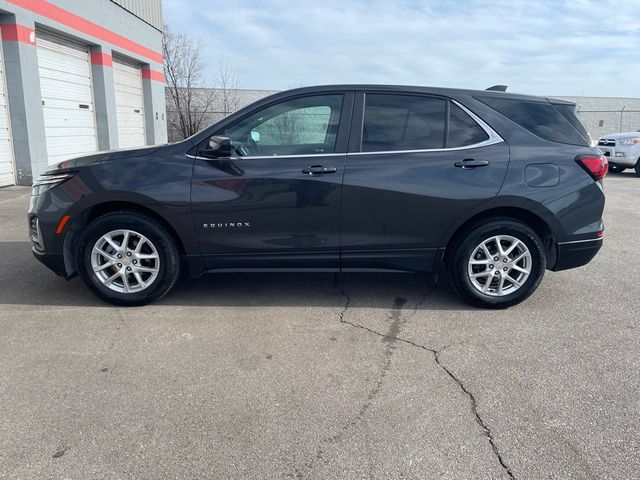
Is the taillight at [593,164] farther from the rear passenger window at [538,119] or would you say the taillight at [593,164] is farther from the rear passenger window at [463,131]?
the rear passenger window at [463,131]

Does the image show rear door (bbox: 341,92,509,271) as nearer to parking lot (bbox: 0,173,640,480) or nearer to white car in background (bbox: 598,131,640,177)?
parking lot (bbox: 0,173,640,480)

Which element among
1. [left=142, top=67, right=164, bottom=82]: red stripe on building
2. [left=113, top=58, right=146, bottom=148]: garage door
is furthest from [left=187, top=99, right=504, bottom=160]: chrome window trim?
[left=142, top=67, right=164, bottom=82]: red stripe on building

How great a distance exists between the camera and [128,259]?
412cm

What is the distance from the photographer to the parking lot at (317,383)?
2357 mm

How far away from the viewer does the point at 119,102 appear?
51.0 feet

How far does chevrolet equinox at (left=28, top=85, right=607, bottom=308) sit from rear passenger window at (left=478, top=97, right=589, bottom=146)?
1 cm

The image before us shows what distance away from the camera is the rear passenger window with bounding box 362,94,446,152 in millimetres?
4086

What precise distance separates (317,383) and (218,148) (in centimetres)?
202

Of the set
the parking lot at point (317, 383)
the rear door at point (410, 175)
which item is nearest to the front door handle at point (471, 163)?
the rear door at point (410, 175)

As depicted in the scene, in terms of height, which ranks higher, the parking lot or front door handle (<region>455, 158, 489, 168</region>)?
front door handle (<region>455, 158, 489, 168</region>)

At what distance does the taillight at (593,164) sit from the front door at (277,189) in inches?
78.3

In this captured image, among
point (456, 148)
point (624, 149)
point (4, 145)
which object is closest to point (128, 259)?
point (456, 148)

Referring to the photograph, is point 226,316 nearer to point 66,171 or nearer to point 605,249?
point 66,171

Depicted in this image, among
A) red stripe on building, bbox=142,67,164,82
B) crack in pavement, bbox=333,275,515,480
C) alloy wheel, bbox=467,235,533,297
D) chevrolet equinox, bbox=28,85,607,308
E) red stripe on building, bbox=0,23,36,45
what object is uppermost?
red stripe on building, bbox=142,67,164,82
